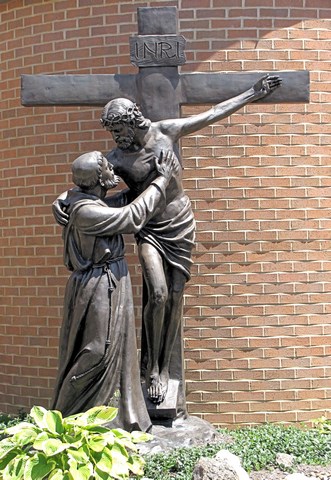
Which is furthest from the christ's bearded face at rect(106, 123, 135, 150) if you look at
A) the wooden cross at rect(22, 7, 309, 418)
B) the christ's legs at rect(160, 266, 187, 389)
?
the christ's legs at rect(160, 266, 187, 389)

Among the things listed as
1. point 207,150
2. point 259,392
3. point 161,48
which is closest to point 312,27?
point 207,150

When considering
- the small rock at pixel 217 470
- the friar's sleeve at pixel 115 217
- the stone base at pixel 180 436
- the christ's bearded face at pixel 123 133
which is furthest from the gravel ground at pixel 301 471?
the christ's bearded face at pixel 123 133

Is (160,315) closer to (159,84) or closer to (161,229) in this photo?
(161,229)

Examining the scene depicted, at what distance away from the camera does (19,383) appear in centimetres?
763

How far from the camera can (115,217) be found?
16.3 feet

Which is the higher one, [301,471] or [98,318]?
[98,318]

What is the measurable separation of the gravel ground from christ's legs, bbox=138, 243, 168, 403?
84 centimetres

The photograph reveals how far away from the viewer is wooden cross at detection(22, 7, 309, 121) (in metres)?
5.59

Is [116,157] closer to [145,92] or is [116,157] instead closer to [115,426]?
[145,92]

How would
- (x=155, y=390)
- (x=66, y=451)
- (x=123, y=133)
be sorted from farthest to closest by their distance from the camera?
(x=155, y=390), (x=123, y=133), (x=66, y=451)

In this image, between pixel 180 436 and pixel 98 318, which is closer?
pixel 98 318

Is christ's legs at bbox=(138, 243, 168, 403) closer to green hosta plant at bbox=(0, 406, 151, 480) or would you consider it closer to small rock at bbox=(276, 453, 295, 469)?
small rock at bbox=(276, 453, 295, 469)

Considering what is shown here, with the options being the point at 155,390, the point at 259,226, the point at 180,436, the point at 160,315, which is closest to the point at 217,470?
the point at 180,436

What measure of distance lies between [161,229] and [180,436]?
1351mm
